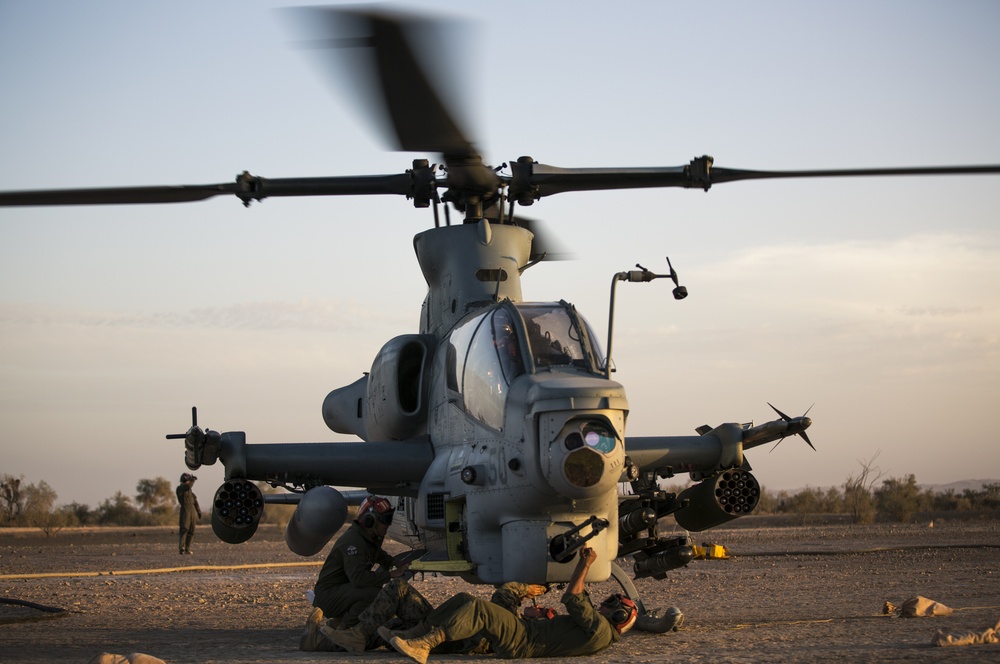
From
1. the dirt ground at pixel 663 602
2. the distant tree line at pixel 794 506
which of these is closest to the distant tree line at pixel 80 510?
the distant tree line at pixel 794 506

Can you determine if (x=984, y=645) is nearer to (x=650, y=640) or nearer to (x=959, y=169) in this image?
(x=650, y=640)

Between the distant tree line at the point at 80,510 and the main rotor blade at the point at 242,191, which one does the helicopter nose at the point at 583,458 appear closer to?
the main rotor blade at the point at 242,191

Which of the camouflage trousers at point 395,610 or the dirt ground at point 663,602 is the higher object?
the camouflage trousers at point 395,610

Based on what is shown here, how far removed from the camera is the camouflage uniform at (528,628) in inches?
352

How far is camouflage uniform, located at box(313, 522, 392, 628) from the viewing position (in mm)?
10227

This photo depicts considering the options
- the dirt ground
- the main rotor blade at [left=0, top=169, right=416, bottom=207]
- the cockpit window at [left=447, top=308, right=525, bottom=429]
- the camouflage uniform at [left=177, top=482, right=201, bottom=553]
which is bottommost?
the dirt ground

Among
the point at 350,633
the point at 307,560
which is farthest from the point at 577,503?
the point at 307,560

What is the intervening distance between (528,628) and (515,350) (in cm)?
243

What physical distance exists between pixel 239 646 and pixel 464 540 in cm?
229

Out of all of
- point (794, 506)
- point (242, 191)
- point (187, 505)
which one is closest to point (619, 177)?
point (242, 191)

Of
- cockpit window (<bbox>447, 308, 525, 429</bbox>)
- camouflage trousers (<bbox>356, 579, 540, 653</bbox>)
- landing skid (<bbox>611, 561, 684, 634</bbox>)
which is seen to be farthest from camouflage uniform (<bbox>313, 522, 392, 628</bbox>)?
landing skid (<bbox>611, 561, 684, 634</bbox>)

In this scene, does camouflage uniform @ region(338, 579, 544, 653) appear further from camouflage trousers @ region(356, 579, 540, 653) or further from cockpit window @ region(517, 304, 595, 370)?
cockpit window @ region(517, 304, 595, 370)

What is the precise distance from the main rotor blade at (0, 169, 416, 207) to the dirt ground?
3.84 m

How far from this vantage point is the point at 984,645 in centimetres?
858
